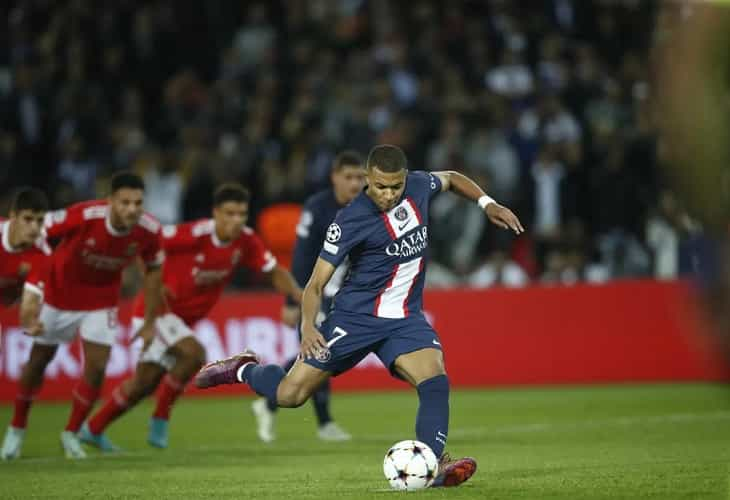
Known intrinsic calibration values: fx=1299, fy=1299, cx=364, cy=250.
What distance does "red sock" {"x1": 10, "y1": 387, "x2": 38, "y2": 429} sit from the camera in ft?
37.2

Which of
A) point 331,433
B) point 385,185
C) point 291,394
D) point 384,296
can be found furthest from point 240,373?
point 331,433

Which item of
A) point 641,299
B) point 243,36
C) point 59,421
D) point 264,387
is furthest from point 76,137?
point 264,387

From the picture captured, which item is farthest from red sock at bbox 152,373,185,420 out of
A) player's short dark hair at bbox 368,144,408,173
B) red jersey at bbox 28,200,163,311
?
player's short dark hair at bbox 368,144,408,173

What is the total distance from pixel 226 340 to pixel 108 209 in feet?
22.5

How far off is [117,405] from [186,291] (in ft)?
4.34

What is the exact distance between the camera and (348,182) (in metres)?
12.0

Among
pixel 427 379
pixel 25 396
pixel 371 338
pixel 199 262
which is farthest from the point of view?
pixel 199 262

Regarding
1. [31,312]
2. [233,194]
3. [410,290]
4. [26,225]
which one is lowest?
[410,290]

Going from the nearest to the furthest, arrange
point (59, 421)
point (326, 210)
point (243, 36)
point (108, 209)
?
point (108, 209) → point (326, 210) → point (59, 421) → point (243, 36)

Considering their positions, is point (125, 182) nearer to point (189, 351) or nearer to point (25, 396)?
point (189, 351)

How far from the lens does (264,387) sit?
902 centimetres

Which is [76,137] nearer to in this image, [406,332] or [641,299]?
[641,299]

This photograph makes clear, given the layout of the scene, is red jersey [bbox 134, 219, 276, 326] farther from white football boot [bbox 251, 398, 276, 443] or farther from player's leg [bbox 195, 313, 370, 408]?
player's leg [bbox 195, 313, 370, 408]

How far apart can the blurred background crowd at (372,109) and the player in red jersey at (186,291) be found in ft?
19.9
